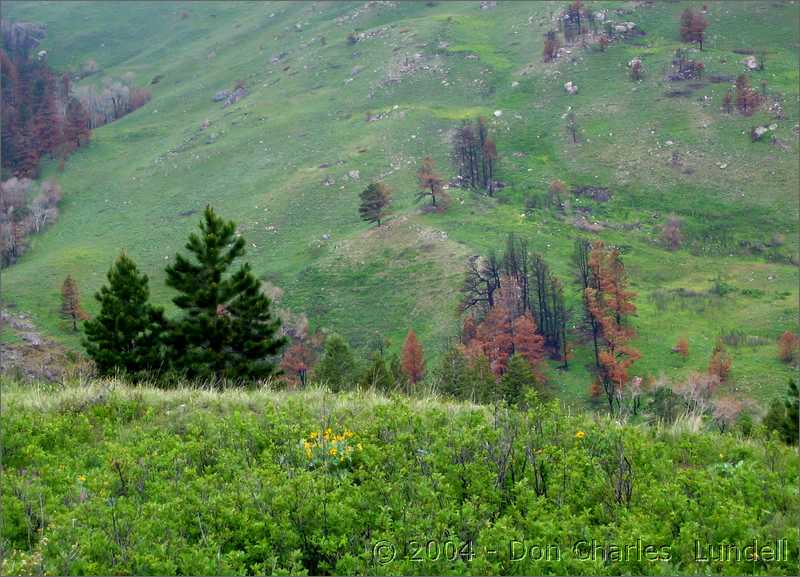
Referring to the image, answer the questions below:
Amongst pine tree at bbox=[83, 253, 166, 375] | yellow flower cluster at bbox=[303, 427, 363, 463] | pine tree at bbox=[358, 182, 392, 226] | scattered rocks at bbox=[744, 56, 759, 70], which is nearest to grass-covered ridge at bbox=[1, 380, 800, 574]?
yellow flower cluster at bbox=[303, 427, 363, 463]

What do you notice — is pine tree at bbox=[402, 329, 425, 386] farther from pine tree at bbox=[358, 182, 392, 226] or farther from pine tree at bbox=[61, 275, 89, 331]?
pine tree at bbox=[61, 275, 89, 331]

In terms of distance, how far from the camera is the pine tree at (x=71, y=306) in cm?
7462

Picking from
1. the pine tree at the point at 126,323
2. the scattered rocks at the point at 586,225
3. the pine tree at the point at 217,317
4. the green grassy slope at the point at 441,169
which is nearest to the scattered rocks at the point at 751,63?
the green grassy slope at the point at 441,169

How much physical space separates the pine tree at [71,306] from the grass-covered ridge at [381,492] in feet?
235

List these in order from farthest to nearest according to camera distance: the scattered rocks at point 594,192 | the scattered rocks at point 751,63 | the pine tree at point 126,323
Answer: the scattered rocks at point 751,63 → the scattered rocks at point 594,192 → the pine tree at point 126,323

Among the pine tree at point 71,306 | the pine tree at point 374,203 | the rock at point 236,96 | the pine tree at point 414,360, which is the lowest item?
the pine tree at point 414,360

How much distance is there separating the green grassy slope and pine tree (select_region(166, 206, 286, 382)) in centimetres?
3719

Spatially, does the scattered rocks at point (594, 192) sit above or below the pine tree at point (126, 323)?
below

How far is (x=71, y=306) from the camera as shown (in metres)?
74.9

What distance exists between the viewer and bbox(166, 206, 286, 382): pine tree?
26938mm

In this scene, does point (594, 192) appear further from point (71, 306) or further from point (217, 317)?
point (217, 317)

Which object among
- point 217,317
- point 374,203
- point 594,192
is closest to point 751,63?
point 594,192

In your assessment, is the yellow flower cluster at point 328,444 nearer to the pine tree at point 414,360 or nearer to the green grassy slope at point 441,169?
the pine tree at point 414,360

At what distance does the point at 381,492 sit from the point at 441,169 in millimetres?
91492
